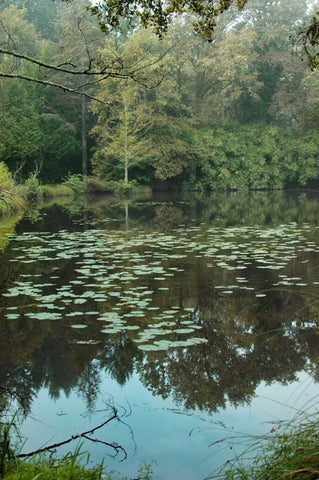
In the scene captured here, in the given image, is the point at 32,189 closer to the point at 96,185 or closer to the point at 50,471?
the point at 96,185

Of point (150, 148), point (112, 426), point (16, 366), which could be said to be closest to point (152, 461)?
point (112, 426)

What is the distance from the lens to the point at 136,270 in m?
7.48

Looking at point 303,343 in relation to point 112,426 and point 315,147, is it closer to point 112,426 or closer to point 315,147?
point 112,426

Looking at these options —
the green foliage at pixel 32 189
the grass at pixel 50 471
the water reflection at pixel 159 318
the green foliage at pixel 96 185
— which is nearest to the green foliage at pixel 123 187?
the green foliage at pixel 96 185

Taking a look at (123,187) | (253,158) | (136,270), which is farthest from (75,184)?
(136,270)

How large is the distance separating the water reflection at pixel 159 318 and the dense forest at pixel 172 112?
18134 millimetres

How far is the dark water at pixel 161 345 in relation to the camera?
10.7 feet

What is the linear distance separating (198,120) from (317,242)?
71.2 feet

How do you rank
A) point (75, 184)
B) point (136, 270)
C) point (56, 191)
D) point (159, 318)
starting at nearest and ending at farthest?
point (159, 318) < point (136, 270) < point (56, 191) < point (75, 184)

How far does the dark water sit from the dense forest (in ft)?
62.3

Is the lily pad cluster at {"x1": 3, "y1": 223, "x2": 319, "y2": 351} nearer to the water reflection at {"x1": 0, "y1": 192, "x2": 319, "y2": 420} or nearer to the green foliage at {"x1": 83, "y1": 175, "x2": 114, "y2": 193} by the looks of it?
the water reflection at {"x1": 0, "y1": 192, "x2": 319, "y2": 420}

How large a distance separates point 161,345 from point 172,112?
26.5 m

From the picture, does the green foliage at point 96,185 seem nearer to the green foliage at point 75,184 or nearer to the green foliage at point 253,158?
the green foliage at point 75,184

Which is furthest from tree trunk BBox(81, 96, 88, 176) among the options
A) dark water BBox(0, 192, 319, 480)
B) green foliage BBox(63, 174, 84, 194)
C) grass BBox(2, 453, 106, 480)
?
grass BBox(2, 453, 106, 480)
